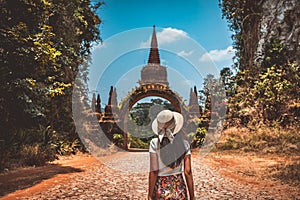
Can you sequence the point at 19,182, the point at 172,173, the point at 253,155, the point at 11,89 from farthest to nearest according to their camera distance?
the point at 253,155
the point at 11,89
the point at 19,182
the point at 172,173

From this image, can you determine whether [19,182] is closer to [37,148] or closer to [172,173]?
[37,148]

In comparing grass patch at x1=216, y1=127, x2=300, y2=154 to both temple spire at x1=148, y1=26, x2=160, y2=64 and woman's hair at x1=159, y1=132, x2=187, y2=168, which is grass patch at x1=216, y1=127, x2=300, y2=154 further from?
temple spire at x1=148, y1=26, x2=160, y2=64

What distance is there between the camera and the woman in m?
2.61

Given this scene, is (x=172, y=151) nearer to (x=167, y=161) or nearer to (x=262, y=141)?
(x=167, y=161)

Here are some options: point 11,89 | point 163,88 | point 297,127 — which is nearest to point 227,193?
point 11,89

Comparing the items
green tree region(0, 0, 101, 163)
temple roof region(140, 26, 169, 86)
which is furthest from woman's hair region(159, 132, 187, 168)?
temple roof region(140, 26, 169, 86)

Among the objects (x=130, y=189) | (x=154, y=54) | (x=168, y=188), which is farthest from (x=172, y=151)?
(x=154, y=54)

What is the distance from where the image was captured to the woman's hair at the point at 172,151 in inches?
103

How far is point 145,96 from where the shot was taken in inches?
796

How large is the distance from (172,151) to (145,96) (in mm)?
17611

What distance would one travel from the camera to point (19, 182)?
5969mm

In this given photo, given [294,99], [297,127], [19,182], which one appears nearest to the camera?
[19,182]

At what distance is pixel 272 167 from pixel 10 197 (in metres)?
6.84

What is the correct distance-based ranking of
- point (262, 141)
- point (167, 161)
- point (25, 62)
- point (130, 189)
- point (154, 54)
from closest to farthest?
1. point (167, 161)
2. point (130, 189)
3. point (25, 62)
4. point (262, 141)
5. point (154, 54)
